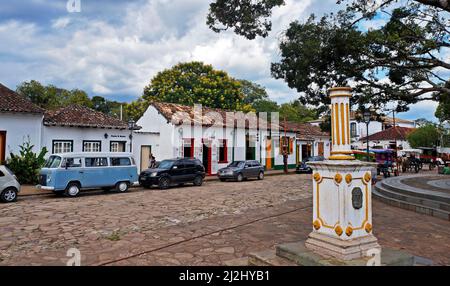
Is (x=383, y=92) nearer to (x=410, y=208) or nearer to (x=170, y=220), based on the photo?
(x=410, y=208)

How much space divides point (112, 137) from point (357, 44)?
14986mm

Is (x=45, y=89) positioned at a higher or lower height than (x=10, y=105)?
higher

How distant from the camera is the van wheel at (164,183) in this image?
651 inches

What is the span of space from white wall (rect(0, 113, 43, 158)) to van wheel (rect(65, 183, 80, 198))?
18.3ft

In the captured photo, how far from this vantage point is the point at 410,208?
10.3m

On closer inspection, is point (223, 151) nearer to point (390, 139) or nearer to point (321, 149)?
point (321, 149)

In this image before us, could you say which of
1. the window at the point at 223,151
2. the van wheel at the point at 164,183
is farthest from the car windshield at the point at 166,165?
the window at the point at 223,151

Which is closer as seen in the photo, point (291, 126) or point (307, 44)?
point (307, 44)

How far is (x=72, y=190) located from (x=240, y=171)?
10.6 meters

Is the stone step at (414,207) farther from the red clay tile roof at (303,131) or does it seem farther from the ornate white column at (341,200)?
the red clay tile roof at (303,131)

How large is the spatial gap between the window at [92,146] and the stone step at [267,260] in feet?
54.2
